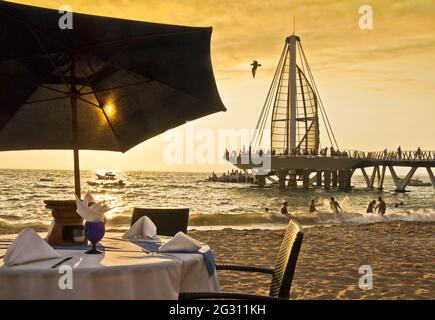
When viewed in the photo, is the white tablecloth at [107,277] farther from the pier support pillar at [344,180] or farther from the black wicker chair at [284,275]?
the pier support pillar at [344,180]

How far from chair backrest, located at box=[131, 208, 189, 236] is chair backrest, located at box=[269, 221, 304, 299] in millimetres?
1727

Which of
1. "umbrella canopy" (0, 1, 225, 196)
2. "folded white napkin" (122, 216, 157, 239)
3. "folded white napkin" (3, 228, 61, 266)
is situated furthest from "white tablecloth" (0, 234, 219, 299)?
"umbrella canopy" (0, 1, 225, 196)

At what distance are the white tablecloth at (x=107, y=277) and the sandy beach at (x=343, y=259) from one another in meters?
2.78

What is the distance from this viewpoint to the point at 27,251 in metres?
2.26

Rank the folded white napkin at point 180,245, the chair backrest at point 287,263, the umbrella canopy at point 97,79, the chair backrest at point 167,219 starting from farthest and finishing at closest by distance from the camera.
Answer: the chair backrest at point 167,219, the umbrella canopy at point 97,79, the folded white napkin at point 180,245, the chair backrest at point 287,263

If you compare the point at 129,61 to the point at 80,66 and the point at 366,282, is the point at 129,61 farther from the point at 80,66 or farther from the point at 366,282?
the point at 366,282

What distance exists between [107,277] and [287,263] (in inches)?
36.2

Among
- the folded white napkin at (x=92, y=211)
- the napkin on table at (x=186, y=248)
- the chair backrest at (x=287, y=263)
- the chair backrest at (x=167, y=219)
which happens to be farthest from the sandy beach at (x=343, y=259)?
the folded white napkin at (x=92, y=211)

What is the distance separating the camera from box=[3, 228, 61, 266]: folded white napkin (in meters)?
2.22

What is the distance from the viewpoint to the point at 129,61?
4.21 m

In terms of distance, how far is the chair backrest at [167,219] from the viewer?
4488mm

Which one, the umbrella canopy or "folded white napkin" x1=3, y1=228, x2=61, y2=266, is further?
the umbrella canopy

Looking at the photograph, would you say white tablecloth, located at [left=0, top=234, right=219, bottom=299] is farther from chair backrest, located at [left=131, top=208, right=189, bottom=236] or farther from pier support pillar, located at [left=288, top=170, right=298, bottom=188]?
pier support pillar, located at [left=288, top=170, right=298, bottom=188]
